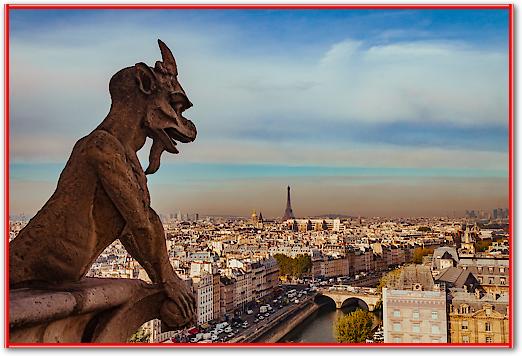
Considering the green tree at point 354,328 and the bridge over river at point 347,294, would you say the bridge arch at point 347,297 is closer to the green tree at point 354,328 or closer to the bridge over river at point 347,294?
the bridge over river at point 347,294

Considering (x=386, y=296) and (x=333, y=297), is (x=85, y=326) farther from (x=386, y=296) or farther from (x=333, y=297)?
(x=333, y=297)

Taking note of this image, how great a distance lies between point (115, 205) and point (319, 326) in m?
9.21

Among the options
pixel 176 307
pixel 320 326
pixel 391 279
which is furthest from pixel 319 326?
pixel 176 307

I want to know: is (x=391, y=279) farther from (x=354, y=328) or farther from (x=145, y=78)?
(x=145, y=78)

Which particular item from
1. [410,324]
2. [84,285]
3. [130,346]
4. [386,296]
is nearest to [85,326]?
[84,285]

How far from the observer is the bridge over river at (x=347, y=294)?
10062mm

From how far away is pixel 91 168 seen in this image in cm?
71

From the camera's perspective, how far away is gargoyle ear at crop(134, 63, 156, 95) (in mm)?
766

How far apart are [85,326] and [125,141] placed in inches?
7.5

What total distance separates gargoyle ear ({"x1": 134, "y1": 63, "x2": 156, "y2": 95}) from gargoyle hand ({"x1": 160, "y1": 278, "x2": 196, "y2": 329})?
0.67 feet

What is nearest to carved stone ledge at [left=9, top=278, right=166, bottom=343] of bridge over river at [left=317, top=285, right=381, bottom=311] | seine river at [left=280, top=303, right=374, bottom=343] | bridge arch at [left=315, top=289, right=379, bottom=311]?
seine river at [left=280, top=303, right=374, bottom=343]

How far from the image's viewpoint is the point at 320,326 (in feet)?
31.7

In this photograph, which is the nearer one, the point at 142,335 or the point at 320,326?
the point at 142,335

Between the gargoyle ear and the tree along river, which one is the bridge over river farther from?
the gargoyle ear
